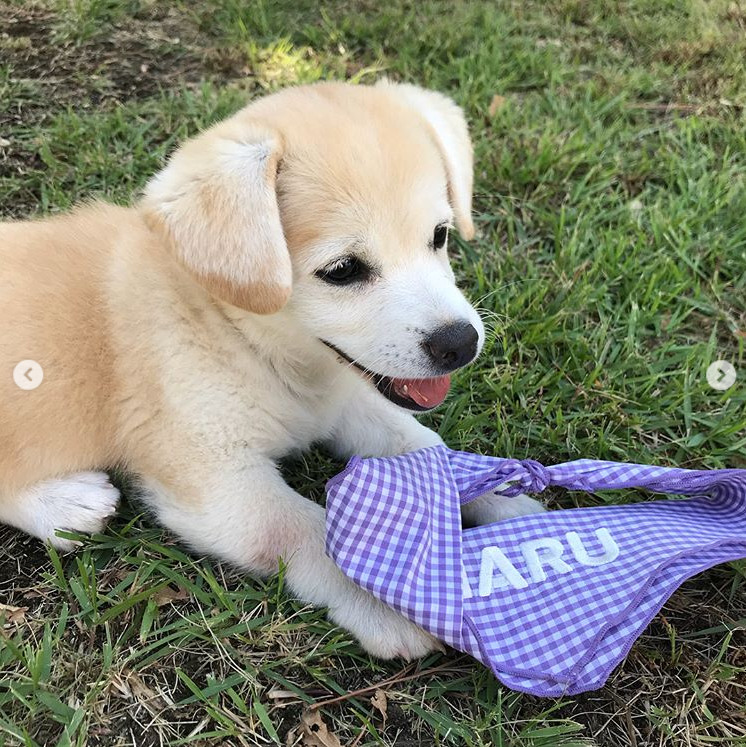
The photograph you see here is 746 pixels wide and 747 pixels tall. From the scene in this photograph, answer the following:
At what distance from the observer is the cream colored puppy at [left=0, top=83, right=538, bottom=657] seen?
1.93m

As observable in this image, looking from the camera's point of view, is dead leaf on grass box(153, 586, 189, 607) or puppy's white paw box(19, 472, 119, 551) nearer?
dead leaf on grass box(153, 586, 189, 607)

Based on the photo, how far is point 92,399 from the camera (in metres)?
2.22

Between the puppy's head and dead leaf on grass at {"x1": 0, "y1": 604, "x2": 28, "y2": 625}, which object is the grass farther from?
the puppy's head

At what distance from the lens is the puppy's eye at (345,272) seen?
1979 millimetres

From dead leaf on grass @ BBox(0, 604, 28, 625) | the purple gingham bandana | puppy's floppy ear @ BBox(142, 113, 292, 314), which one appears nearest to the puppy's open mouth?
the purple gingham bandana

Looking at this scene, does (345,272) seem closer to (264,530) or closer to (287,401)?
(287,401)

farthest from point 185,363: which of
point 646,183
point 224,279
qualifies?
point 646,183

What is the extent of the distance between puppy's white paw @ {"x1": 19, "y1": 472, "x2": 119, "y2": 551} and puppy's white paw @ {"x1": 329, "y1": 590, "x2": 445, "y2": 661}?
85 cm

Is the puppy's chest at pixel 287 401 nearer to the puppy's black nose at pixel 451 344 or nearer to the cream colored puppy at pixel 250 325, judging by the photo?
the cream colored puppy at pixel 250 325

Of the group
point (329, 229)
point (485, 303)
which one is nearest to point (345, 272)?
point (329, 229)

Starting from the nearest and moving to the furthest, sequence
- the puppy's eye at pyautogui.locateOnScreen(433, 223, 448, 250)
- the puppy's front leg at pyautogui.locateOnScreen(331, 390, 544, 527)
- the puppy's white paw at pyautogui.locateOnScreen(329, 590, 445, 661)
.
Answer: the puppy's white paw at pyautogui.locateOnScreen(329, 590, 445, 661) < the puppy's eye at pyautogui.locateOnScreen(433, 223, 448, 250) < the puppy's front leg at pyautogui.locateOnScreen(331, 390, 544, 527)

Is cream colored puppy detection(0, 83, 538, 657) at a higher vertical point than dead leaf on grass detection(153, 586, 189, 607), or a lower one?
higher

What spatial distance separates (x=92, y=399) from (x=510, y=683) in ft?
4.84

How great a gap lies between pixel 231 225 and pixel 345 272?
0.34 meters
